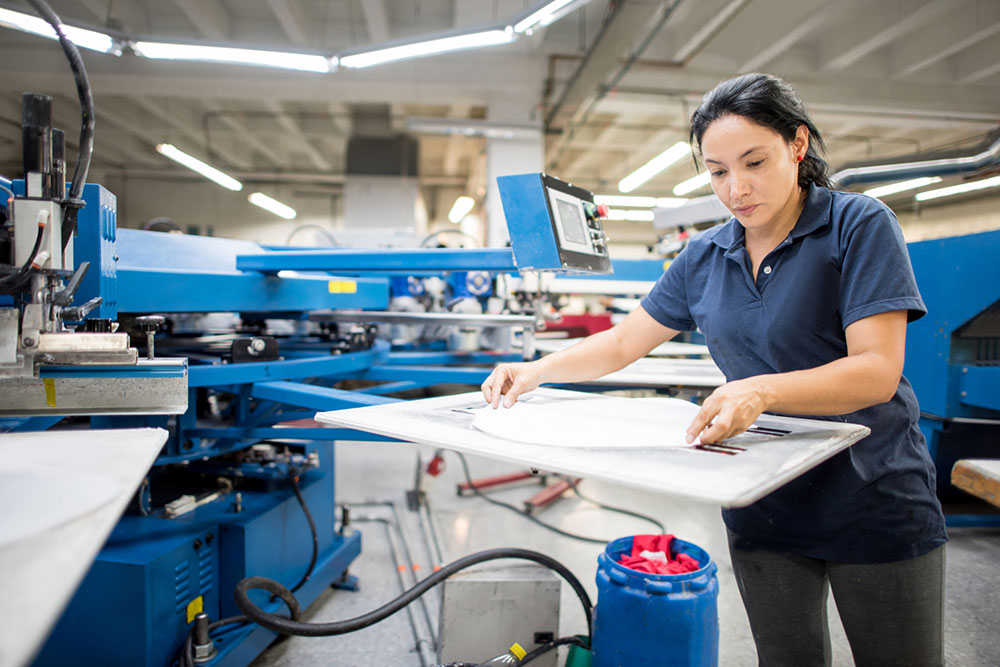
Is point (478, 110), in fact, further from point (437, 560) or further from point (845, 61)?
point (437, 560)

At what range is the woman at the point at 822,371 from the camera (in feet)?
2.73

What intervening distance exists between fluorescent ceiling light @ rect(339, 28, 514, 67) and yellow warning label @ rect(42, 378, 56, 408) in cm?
Result: 336

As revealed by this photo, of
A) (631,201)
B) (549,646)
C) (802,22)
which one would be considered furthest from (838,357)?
(631,201)

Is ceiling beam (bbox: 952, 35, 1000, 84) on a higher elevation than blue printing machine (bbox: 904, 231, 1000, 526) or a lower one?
higher

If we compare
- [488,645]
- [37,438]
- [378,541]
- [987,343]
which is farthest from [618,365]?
[987,343]

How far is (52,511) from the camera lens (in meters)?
0.57

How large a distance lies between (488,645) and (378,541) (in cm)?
132

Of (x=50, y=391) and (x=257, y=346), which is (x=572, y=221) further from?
(x=50, y=391)

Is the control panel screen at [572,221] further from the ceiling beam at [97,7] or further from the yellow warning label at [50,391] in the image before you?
the ceiling beam at [97,7]

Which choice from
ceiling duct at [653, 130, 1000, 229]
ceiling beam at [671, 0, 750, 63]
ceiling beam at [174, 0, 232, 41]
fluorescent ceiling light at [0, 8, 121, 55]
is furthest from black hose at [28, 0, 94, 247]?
ceiling beam at [174, 0, 232, 41]

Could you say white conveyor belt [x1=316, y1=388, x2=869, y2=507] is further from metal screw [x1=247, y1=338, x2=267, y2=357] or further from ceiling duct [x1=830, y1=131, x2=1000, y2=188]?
ceiling duct [x1=830, y1=131, x2=1000, y2=188]

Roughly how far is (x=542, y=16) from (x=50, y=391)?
3212 millimetres

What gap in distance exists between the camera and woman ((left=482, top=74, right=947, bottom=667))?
83 cm

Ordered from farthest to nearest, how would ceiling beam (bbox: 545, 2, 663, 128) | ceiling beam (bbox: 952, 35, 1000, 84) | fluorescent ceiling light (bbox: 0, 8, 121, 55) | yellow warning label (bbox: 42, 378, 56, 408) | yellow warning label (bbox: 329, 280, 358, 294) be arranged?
1. ceiling beam (bbox: 952, 35, 1000, 84)
2. ceiling beam (bbox: 545, 2, 663, 128)
3. fluorescent ceiling light (bbox: 0, 8, 121, 55)
4. yellow warning label (bbox: 329, 280, 358, 294)
5. yellow warning label (bbox: 42, 378, 56, 408)
